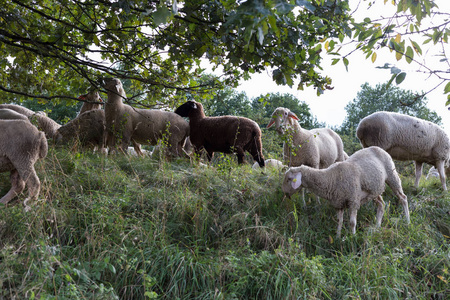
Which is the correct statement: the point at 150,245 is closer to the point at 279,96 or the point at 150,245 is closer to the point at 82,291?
the point at 82,291

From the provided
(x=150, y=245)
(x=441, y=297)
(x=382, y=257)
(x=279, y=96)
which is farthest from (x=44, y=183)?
(x=279, y=96)

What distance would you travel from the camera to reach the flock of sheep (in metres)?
5.18

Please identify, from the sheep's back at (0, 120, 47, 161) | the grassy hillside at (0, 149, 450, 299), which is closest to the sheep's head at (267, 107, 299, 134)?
the grassy hillside at (0, 149, 450, 299)

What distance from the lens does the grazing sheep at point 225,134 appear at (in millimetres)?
7848

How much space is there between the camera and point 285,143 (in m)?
7.23

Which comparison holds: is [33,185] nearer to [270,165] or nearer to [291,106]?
[270,165]

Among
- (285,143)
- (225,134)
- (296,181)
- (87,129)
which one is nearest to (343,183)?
(296,181)

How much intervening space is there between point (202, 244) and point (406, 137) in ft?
16.2

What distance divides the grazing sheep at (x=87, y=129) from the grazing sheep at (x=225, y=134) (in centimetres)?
217

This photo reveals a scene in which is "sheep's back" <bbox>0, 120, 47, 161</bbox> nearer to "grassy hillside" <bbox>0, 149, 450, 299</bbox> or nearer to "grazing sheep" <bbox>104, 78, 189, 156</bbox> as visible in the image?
"grassy hillside" <bbox>0, 149, 450, 299</bbox>

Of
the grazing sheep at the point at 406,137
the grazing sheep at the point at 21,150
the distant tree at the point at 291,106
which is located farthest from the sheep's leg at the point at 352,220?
the distant tree at the point at 291,106

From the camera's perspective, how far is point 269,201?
575 cm

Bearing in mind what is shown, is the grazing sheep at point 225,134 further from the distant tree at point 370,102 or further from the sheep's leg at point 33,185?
the distant tree at point 370,102

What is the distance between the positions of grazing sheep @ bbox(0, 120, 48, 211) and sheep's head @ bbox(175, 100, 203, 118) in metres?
3.90
